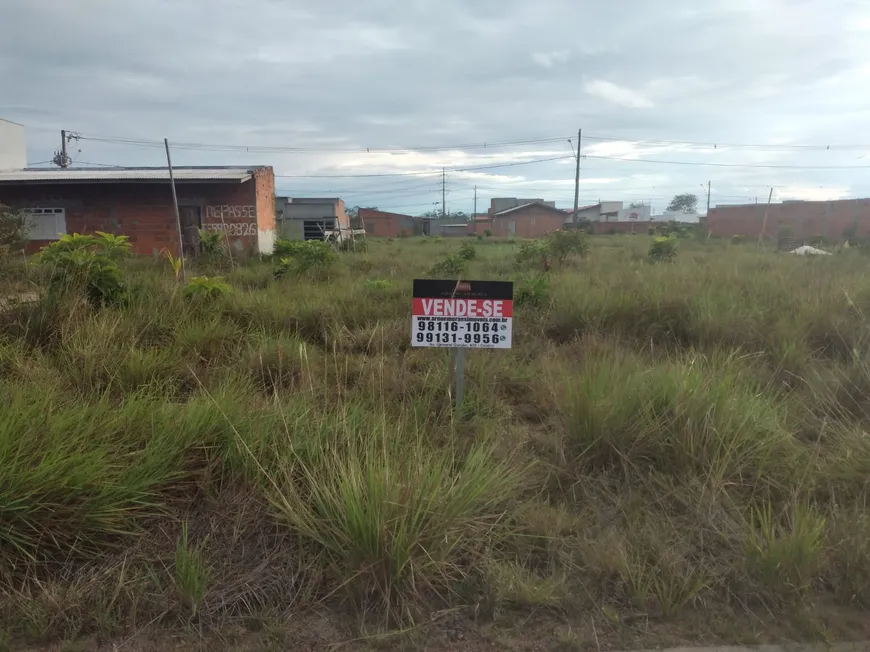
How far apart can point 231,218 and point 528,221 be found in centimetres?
5524

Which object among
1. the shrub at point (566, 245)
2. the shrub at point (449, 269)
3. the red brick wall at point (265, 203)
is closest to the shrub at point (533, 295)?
the shrub at point (449, 269)

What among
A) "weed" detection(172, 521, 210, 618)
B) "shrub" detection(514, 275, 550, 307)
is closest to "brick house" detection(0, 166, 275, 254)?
"shrub" detection(514, 275, 550, 307)

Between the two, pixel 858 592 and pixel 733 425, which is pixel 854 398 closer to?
pixel 733 425

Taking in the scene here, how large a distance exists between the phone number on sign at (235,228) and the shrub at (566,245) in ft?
32.4

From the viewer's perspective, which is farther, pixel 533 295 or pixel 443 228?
pixel 443 228

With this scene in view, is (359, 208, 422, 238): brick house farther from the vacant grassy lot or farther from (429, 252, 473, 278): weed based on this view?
the vacant grassy lot

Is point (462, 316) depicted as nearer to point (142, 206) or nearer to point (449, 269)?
point (449, 269)

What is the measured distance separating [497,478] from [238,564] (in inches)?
53.4

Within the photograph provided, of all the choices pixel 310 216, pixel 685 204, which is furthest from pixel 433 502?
pixel 685 204

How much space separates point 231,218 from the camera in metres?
19.9

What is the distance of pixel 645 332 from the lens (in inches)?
265

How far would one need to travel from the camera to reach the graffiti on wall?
64.8ft

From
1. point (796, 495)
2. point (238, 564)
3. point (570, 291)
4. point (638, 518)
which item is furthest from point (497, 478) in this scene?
point (570, 291)

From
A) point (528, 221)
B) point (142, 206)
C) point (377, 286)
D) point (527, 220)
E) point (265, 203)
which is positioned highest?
point (527, 220)
